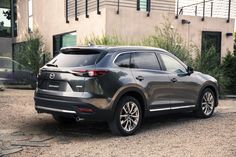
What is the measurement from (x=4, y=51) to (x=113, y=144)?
2098 cm

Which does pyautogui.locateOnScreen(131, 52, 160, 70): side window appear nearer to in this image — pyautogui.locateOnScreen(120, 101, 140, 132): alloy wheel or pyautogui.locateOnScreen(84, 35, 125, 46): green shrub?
pyautogui.locateOnScreen(120, 101, 140, 132): alloy wheel

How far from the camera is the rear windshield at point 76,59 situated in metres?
7.52

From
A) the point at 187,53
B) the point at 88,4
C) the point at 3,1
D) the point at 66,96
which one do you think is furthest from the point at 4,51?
the point at 66,96

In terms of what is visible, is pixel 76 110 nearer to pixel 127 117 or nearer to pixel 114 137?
pixel 114 137

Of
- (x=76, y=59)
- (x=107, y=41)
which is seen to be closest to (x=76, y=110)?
(x=76, y=59)

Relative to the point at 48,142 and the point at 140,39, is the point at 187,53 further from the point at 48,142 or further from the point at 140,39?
the point at 48,142

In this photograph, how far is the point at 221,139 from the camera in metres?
7.48

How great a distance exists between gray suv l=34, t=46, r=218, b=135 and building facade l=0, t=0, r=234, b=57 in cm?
685

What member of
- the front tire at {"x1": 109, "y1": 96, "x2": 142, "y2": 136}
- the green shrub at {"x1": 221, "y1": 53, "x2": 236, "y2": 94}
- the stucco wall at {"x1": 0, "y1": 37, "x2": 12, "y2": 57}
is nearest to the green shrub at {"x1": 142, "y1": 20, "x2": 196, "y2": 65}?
the green shrub at {"x1": 221, "y1": 53, "x2": 236, "y2": 94}

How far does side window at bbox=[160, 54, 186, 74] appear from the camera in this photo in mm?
8852

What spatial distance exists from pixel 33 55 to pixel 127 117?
11.6m

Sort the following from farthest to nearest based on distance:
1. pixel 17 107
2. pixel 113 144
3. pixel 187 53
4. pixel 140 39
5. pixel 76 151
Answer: pixel 140 39 → pixel 187 53 → pixel 17 107 → pixel 113 144 → pixel 76 151

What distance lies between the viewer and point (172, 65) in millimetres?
9016

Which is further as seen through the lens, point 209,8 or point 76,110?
point 209,8
